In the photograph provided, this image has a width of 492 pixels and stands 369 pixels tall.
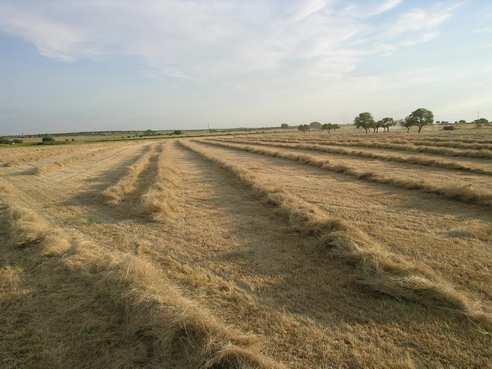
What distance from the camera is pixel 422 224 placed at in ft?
22.5

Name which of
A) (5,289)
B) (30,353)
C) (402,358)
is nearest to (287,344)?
(402,358)

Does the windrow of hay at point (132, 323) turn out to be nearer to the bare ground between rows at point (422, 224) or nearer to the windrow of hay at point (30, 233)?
the windrow of hay at point (30, 233)

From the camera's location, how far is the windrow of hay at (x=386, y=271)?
146 inches

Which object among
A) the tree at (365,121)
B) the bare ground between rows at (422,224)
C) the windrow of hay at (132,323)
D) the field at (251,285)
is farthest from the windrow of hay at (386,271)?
the tree at (365,121)

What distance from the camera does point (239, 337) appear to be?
315cm

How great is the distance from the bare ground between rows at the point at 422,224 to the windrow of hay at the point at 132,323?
3901 mm

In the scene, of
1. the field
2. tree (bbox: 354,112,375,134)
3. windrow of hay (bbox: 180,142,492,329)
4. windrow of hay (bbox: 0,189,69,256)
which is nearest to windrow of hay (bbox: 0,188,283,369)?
the field

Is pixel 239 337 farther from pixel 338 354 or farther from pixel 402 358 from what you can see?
pixel 402 358

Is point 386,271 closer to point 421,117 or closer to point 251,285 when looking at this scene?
point 251,285

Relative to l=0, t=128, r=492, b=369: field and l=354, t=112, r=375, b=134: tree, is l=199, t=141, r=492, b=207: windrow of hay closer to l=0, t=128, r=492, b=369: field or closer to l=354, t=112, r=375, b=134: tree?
l=0, t=128, r=492, b=369: field

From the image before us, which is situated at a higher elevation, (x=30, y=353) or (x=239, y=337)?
(x=239, y=337)

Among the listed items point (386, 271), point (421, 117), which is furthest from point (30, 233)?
point (421, 117)

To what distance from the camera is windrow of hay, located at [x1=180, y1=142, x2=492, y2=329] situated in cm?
371

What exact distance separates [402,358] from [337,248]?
2.49 m
